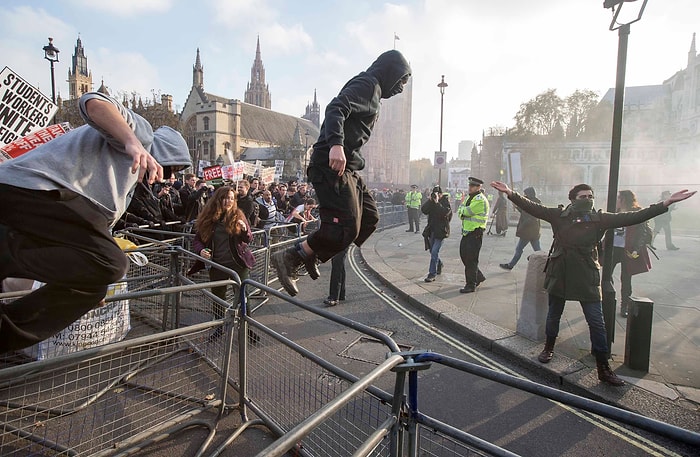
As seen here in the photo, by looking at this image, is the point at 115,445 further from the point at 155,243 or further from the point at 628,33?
the point at 628,33

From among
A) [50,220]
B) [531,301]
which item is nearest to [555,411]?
[531,301]

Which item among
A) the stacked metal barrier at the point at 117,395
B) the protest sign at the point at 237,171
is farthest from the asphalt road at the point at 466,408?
the protest sign at the point at 237,171

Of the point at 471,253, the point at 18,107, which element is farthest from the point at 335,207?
the point at 18,107

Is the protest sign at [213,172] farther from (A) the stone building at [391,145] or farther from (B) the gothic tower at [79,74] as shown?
(B) the gothic tower at [79,74]

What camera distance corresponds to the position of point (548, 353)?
15.3 feet

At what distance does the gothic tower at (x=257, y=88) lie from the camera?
10294 cm

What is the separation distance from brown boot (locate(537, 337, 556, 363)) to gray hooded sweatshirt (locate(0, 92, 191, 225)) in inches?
179

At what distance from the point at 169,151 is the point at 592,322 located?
4538 millimetres

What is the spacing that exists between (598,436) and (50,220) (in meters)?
4.13

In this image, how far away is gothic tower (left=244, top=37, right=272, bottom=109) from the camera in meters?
103

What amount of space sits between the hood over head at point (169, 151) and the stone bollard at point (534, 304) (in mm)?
4745

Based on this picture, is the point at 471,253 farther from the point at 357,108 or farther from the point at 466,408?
the point at 357,108

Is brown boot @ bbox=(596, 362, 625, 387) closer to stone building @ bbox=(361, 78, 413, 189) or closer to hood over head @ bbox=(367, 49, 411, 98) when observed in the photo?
hood over head @ bbox=(367, 49, 411, 98)

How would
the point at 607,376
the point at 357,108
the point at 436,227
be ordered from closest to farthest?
the point at 357,108 → the point at 607,376 → the point at 436,227
